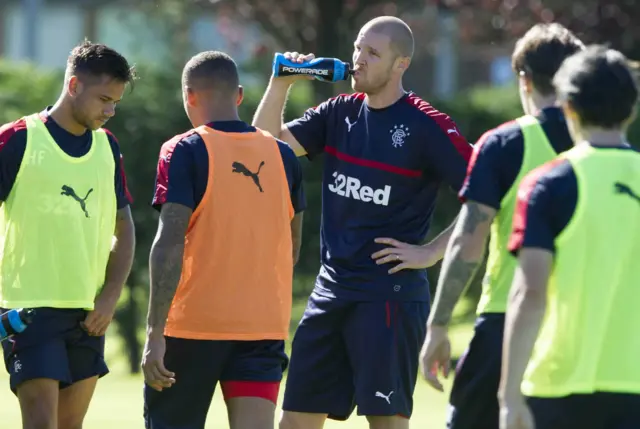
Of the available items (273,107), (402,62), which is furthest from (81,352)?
(402,62)

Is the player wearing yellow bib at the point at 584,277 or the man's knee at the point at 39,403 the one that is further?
the man's knee at the point at 39,403

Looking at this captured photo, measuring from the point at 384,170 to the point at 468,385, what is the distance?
1515 mm

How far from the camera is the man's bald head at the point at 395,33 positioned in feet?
21.0

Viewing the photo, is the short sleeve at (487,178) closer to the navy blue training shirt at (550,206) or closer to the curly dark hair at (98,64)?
the navy blue training shirt at (550,206)

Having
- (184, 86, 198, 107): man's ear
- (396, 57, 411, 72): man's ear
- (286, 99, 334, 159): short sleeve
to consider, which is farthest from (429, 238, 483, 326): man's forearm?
(286, 99, 334, 159): short sleeve

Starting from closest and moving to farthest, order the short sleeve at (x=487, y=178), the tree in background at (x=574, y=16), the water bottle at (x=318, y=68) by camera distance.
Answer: the short sleeve at (x=487, y=178) < the water bottle at (x=318, y=68) < the tree in background at (x=574, y=16)

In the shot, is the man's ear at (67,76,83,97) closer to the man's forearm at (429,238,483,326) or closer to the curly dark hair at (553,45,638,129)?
the man's forearm at (429,238,483,326)

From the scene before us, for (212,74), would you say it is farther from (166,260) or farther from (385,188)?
(385,188)

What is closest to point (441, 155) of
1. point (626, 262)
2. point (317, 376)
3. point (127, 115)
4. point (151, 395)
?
point (317, 376)

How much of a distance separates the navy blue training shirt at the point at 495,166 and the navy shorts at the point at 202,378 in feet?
4.75

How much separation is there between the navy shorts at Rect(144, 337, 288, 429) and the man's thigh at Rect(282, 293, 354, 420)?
0.51m

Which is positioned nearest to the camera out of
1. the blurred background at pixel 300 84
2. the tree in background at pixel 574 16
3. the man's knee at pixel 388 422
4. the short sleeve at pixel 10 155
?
the short sleeve at pixel 10 155

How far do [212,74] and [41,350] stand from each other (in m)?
1.46

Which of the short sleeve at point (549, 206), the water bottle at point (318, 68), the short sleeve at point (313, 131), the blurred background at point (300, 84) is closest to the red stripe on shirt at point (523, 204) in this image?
the short sleeve at point (549, 206)
